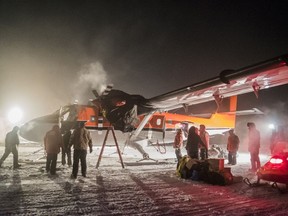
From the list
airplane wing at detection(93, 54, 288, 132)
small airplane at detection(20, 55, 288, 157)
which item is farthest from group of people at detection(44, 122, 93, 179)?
airplane wing at detection(93, 54, 288, 132)

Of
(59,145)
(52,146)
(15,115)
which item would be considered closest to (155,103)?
(59,145)

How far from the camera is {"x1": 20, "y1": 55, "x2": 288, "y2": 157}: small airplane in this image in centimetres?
731

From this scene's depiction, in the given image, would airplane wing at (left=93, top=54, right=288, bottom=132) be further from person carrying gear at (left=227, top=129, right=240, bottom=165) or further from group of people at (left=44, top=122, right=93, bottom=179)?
person carrying gear at (left=227, top=129, right=240, bottom=165)

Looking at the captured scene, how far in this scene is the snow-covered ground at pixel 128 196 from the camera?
5508mm

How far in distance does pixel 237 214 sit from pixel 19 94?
4363cm

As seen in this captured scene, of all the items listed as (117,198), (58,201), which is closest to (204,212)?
(117,198)

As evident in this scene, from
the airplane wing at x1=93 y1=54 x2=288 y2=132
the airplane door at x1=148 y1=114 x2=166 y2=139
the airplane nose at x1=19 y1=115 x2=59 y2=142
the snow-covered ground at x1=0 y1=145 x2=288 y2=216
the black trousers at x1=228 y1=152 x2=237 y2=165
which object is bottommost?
the snow-covered ground at x1=0 y1=145 x2=288 y2=216

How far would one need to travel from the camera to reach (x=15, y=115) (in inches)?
1474

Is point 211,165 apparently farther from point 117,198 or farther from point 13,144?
point 13,144

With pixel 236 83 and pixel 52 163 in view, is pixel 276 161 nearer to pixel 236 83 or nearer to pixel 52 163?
pixel 236 83

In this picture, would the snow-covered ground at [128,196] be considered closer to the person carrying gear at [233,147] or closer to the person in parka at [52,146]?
the person in parka at [52,146]

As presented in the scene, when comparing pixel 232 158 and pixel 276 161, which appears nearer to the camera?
pixel 276 161

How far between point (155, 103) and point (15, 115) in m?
32.0

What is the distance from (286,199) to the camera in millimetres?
6805
